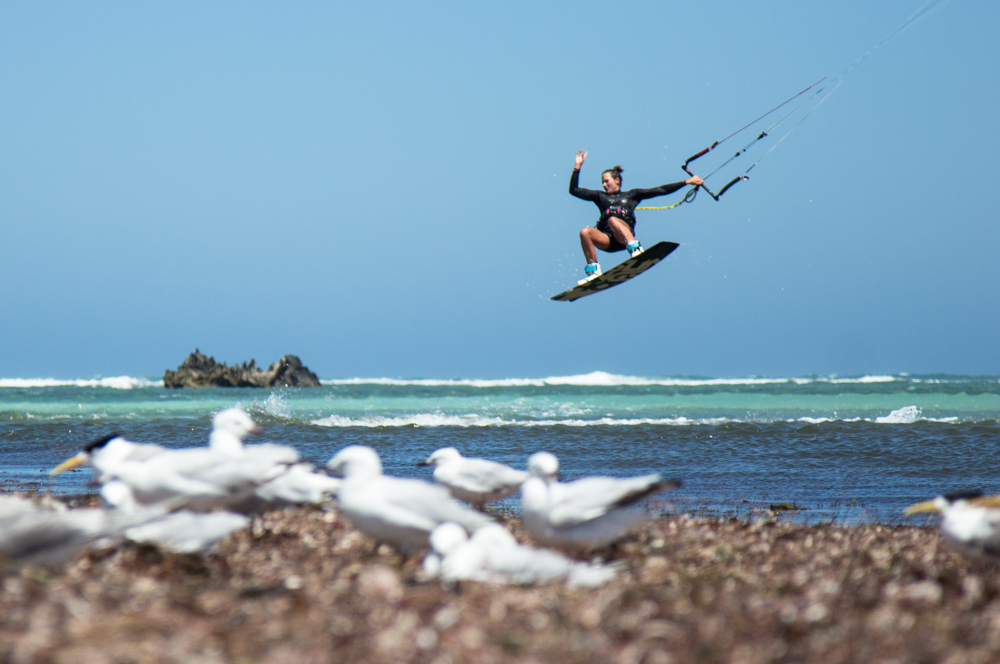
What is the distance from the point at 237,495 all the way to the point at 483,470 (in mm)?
2504

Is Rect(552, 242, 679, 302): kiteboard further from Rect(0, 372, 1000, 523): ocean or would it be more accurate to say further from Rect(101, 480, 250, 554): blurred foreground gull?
Rect(101, 480, 250, 554): blurred foreground gull

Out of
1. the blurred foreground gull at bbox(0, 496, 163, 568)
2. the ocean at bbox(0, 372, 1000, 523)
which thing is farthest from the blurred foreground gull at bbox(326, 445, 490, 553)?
the ocean at bbox(0, 372, 1000, 523)

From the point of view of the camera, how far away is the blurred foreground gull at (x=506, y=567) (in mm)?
5516

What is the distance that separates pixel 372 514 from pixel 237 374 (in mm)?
49841

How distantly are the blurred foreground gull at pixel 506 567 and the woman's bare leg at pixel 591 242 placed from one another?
27.3ft

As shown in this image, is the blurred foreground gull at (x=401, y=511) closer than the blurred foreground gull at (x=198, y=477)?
Yes

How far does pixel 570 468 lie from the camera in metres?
15.2

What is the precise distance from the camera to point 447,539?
5.90m

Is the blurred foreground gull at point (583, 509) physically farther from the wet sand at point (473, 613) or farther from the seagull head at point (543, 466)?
the seagull head at point (543, 466)

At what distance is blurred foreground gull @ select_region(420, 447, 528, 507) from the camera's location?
28.6 ft

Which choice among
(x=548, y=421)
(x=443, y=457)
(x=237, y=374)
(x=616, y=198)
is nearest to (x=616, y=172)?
(x=616, y=198)

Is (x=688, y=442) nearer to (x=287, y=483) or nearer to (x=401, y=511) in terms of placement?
(x=287, y=483)

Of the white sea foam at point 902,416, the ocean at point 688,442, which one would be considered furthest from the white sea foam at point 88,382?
the white sea foam at point 902,416

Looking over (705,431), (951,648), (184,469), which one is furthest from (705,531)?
(705,431)
